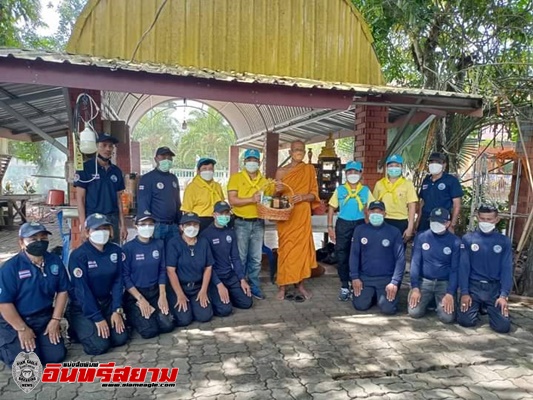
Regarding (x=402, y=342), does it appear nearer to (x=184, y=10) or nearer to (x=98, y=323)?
(x=98, y=323)

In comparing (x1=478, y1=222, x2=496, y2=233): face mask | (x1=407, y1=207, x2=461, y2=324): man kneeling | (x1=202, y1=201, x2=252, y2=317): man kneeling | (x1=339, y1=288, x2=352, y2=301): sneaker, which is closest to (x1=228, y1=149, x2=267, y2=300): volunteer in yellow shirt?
(x1=202, y1=201, x2=252, y2=317): man kneeling

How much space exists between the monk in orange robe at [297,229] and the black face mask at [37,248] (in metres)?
2.59

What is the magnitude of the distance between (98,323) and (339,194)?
300 centimetres

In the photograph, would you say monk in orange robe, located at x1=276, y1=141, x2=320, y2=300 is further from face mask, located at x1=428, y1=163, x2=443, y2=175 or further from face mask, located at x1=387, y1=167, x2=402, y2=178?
face mask, located at x1=428, y1=163, x2=443, y2=175

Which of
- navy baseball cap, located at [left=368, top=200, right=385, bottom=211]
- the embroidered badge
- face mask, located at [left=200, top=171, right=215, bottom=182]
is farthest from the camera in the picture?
face mask, located at [left=200, top=171, right=215, bottom=182]

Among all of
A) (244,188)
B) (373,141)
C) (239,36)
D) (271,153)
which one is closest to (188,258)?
(244,188)

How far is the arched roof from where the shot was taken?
19.7 feet

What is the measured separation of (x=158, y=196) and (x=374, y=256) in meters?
2.54

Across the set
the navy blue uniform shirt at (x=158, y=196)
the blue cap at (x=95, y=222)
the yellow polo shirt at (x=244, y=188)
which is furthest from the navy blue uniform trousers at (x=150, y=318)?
the yellow polo shirt at (x=244, y=188)

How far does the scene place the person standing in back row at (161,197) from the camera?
4.69 m

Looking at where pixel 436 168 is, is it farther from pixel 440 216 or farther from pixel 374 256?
pixel 374 256

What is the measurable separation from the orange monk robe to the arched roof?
2332 millimetres

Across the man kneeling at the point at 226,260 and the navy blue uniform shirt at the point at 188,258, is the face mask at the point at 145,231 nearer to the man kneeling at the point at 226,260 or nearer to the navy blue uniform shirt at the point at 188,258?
the navy blue uniform shirt at the point at 188,258

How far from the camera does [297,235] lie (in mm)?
5078
